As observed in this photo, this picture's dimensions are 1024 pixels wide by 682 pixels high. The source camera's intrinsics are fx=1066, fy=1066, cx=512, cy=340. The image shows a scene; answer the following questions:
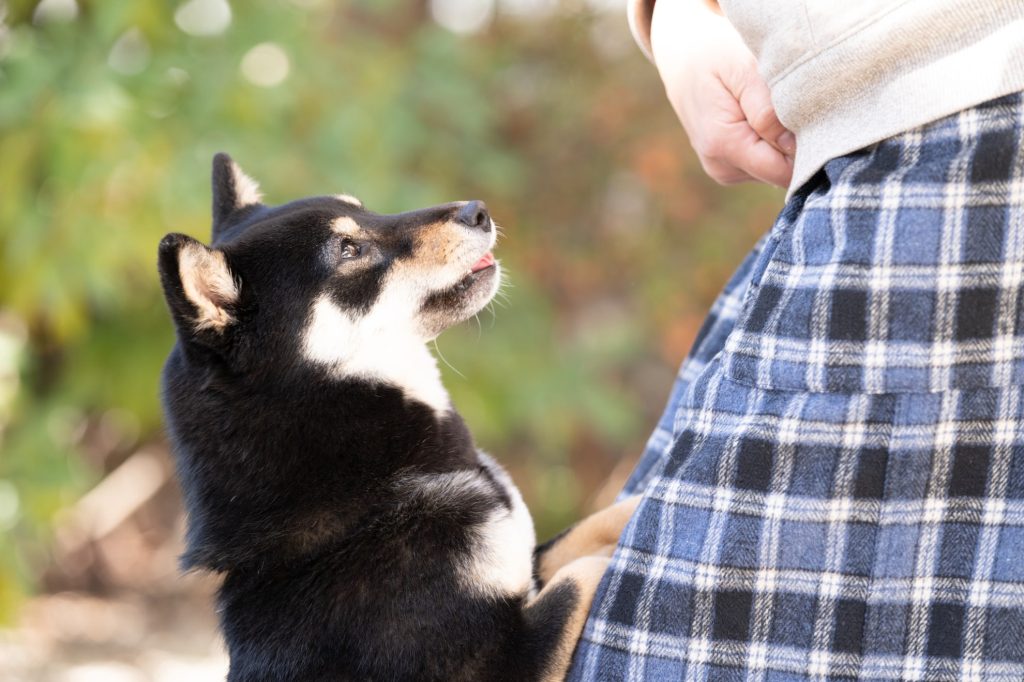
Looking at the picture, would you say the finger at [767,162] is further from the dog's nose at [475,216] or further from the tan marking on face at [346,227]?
the tan marking on face at [346,227]

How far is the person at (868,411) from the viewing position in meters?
1.25

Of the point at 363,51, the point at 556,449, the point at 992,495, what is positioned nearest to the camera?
the point at 992,495

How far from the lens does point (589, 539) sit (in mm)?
1990

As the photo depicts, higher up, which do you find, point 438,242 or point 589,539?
point 438,242

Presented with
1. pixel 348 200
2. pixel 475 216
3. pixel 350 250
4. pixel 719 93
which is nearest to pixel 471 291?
pixel 475 216

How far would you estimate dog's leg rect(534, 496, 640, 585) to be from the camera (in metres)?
1.95

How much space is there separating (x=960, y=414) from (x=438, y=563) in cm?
86

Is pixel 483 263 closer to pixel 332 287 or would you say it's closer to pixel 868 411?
pixel 332 287

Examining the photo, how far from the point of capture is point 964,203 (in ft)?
4.19

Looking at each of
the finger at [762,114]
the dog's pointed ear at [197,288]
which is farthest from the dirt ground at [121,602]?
the finger at [762,114]

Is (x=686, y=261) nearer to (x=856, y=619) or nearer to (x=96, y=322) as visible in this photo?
(x=96, y=322)

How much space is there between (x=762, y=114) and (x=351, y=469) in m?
0.94

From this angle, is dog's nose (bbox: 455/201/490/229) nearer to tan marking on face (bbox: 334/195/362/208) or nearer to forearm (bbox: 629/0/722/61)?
tan marking on face (bbox: 334/195/362/208)

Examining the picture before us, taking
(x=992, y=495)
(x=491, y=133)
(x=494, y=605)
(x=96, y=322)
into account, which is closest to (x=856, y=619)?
(x=992, y=495)
